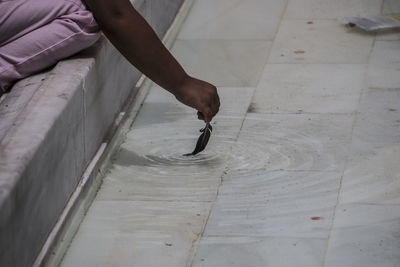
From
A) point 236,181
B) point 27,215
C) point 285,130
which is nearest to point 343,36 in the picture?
point 285,130

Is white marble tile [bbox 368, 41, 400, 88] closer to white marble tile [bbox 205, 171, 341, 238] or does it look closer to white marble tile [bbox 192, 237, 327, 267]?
white marble tile [bbox 205, 171, 341, 238]

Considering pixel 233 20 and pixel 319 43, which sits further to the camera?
pixel 233 20

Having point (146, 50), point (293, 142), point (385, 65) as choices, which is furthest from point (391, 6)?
point (146, 50)

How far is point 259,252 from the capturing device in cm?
281

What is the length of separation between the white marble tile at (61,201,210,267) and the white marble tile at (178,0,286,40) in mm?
1650

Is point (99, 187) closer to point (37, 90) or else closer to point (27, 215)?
point (37, 90)

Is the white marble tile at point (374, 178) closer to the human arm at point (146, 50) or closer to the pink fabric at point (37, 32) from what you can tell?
the human arm at point (146, 50)

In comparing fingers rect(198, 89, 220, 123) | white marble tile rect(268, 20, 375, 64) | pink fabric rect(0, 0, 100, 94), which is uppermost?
pink fabric rect(0, 0, 100, 94)

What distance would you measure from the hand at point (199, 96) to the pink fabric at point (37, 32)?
16.7 inches

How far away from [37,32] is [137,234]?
2.77 ft

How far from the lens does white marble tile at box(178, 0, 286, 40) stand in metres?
4.59

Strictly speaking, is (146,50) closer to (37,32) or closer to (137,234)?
(37,32)

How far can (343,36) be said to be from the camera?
14.7 ft

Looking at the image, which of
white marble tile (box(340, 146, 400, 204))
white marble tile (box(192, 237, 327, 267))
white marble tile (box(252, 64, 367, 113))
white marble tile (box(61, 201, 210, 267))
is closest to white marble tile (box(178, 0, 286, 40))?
white marble tile (box(252, 64, 367, 113))
